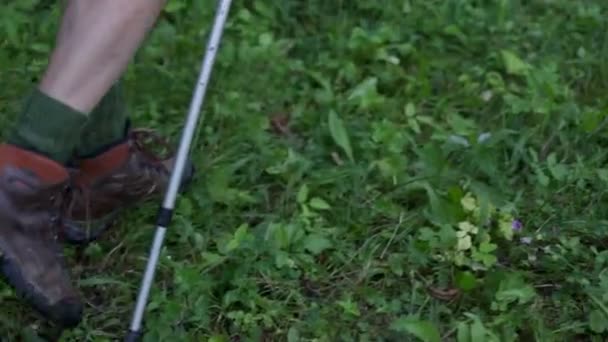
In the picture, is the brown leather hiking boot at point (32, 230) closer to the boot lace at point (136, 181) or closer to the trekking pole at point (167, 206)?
the trekking pole at point (167, 206)

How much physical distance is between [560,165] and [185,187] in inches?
41.5

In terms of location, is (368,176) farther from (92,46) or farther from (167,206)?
(92,46)

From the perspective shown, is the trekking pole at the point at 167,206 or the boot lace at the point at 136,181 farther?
the boot lace at the point at 136,181

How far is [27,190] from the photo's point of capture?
2.56 metres

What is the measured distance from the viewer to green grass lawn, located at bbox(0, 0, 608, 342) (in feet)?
9.70

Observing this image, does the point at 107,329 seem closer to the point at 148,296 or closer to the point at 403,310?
the point at 148,296

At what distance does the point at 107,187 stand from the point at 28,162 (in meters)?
0.57

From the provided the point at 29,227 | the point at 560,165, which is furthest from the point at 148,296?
the point at 560,165

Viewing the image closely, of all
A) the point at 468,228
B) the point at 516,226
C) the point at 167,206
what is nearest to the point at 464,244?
the point at 468,228

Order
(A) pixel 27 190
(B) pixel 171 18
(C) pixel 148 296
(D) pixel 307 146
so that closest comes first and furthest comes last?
(A) pixel 27 190
(C) pixel 148 296
(D) pixel 307 146
(B) pixel 171 18

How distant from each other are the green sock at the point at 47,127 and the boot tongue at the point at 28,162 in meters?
0.01

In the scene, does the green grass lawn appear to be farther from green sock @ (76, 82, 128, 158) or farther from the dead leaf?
green sock @ (76, 82, 128, 158)

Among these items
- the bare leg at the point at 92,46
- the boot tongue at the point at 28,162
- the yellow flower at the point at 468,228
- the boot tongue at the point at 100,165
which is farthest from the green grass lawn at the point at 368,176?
the bare leg at the point at 92,46

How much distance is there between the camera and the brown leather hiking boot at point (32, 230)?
2549mm
